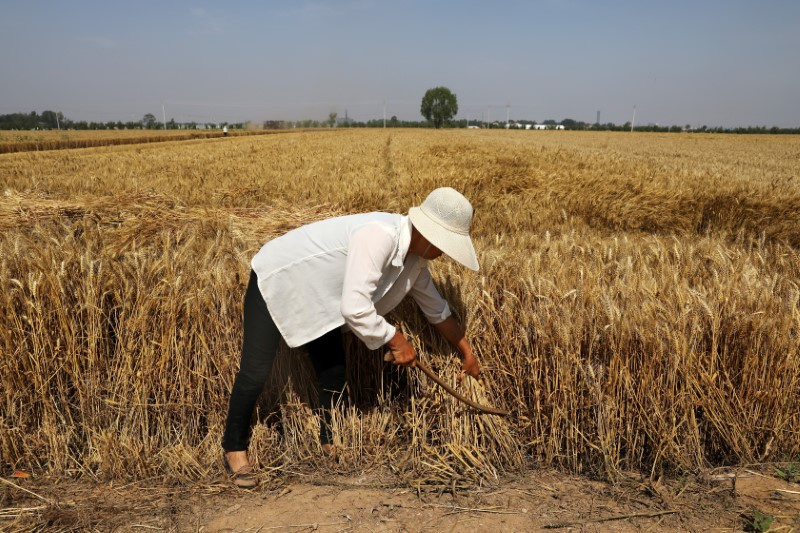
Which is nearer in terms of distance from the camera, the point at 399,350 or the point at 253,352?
the point at 399,350

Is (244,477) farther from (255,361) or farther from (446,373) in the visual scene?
(446,373)

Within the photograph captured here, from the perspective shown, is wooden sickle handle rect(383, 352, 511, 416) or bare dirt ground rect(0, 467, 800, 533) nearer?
bare dirt ground rect(0, 467, 800, 533)

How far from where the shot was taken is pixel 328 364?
8.23 ft

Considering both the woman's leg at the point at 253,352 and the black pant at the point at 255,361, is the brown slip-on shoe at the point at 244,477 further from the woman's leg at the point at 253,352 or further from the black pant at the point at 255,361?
the woman's leg at the point at 253,352

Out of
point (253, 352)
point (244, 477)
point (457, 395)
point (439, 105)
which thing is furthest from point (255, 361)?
point (439, 105)

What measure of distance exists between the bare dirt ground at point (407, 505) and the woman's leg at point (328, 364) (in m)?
0.43

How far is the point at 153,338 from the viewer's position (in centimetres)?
265

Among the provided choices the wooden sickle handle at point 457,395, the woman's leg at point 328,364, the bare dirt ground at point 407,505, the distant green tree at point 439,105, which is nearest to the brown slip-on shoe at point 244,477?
the bare dirt ground at point 407,505

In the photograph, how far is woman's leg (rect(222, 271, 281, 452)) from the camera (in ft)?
7.42

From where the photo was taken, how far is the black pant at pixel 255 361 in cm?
227

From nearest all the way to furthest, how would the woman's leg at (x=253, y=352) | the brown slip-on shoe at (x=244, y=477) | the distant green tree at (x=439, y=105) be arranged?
the woman's leg at (x=253, y=352) < the brown slip-on shoe at (x=244, y=477) < the distant green tree at (x=439, y=105)

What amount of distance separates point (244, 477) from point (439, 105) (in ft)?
436

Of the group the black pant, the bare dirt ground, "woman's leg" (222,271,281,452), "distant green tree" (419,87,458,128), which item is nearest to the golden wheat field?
the bare dirt ground

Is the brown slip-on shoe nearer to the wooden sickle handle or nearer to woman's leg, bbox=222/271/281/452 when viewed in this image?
woman's leg, bbox=222/271/281/452
